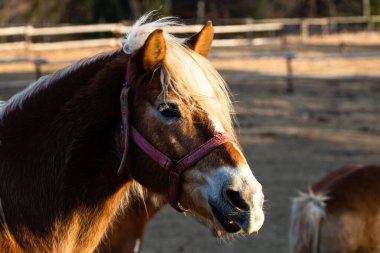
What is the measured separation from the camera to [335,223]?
470 centimetres

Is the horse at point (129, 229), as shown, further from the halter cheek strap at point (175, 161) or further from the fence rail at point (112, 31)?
the fence rail at point (112, 31)

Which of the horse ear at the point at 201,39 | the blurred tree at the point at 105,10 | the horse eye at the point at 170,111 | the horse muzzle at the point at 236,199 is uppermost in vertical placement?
the horse ear at the point at 201,39

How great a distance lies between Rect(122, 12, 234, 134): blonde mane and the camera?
7.46 feet

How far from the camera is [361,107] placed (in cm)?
1259

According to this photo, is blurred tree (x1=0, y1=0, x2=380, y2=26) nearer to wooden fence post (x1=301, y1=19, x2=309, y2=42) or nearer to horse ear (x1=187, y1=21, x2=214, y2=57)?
wooden fence post (x1=301, y1=19, x2=309, y2=42)

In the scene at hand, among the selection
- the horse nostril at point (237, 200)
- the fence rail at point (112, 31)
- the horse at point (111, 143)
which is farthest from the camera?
the fence rail at point (112, 31)

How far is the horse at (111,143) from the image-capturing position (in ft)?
7.38

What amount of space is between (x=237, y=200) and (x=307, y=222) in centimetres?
264

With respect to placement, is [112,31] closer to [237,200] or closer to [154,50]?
[154,50]

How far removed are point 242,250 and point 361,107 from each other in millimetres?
7334

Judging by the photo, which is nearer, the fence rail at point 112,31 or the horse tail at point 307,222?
the horse tail at point 307,222

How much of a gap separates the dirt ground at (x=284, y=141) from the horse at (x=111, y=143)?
1410 millimetres

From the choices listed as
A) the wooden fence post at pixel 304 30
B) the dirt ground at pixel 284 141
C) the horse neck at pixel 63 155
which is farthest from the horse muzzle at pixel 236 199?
the wooden fence post at pixel 304 30

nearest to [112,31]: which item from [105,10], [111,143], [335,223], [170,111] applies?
[105,10]
